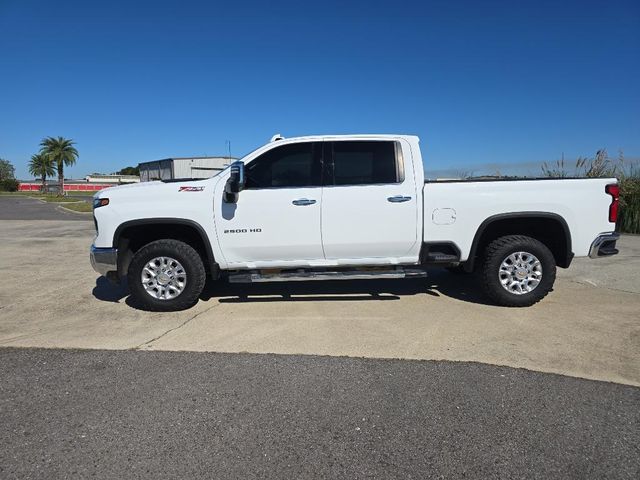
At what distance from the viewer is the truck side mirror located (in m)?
5.01

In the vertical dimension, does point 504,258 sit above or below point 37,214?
below

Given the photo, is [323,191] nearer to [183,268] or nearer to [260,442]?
[183,268]

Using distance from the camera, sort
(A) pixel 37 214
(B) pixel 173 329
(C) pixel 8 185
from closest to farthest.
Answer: (B) pixel 173 329, (A) pixel 37 214, (C) pixel 8 185

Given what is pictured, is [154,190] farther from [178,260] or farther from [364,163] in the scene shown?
[364,163]

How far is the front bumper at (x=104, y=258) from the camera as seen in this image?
5223mm

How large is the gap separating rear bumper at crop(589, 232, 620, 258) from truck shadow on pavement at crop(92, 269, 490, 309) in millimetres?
1426

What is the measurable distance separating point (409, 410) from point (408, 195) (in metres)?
2.81

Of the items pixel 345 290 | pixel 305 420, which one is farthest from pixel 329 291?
pixel 305 420

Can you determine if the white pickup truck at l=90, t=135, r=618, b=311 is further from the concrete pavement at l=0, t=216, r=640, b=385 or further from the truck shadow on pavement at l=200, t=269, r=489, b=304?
the truck shadow on pavement at l=200, t=269, r=489, b=304

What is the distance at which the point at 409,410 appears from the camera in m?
3.08

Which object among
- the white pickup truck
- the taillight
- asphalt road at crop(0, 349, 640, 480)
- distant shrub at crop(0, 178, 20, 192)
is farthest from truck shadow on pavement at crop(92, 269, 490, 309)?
distant shrub at crop(0, 178, 20, 192)

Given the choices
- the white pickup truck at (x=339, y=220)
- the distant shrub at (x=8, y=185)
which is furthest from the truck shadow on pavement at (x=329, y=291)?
the distant shrub at (x=8, y=185)

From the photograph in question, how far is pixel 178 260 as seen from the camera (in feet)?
17.3

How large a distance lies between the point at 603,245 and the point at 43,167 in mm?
85441
